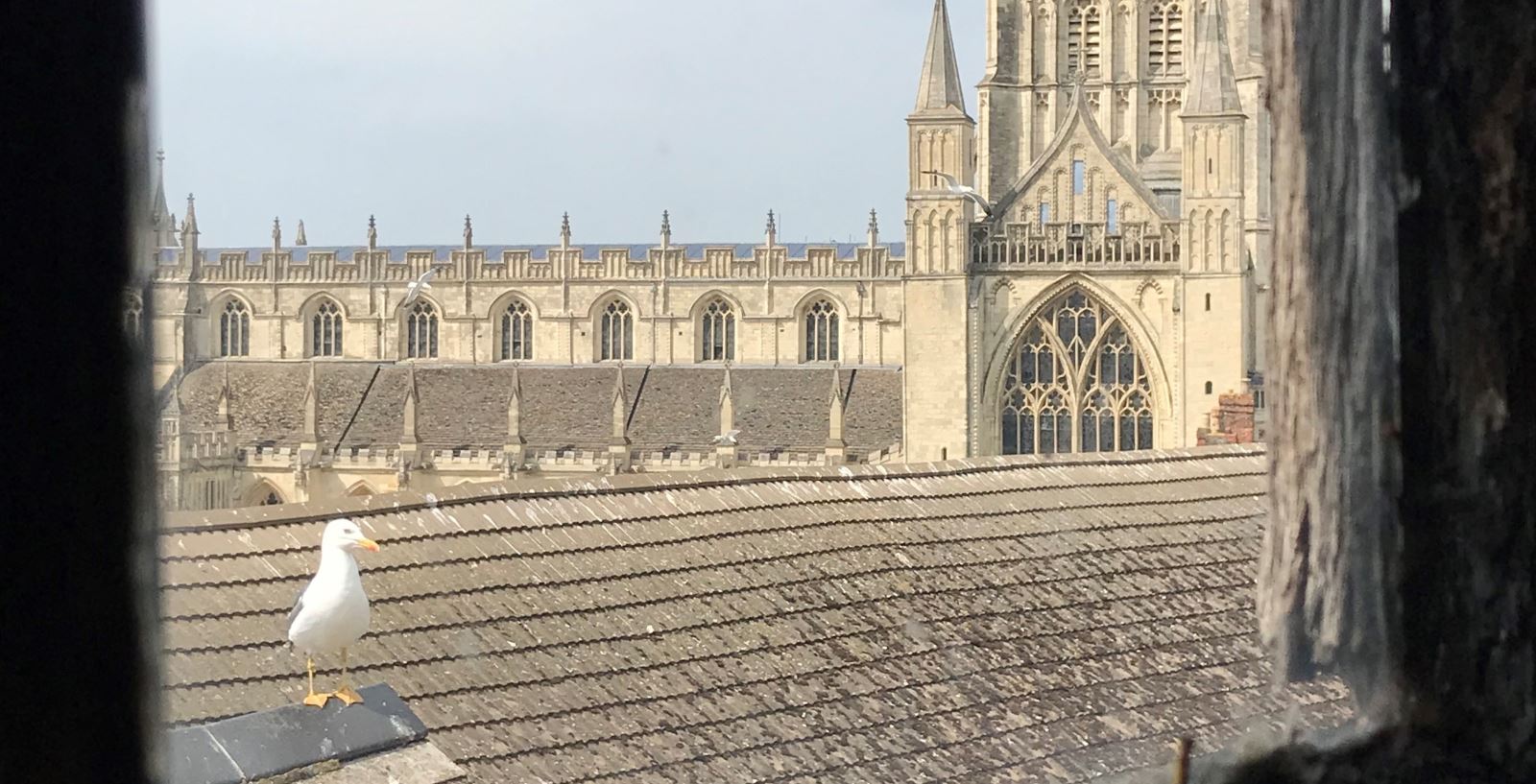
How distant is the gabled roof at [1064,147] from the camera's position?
28.5m

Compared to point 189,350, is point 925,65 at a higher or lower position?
higher

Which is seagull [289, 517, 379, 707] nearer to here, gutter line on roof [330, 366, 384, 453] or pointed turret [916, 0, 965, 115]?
pointed turret [916, 0, 965, 115]

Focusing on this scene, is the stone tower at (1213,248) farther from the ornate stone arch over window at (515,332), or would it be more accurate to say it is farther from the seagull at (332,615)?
the seagull at (332,615)

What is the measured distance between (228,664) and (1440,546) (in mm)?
5422

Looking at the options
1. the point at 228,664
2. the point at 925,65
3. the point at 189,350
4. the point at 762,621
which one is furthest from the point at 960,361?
the point at 189,350

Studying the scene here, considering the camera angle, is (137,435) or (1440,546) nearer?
(137,435)

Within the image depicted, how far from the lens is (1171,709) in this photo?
6.91 m

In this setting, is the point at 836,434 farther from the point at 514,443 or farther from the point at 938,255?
the point at 514,443

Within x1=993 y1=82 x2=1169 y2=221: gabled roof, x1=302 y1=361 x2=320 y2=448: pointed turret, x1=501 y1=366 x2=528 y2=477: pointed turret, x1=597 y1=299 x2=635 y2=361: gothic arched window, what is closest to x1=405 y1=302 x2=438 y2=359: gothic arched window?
x1=597 y1=299 x2=635 y2=361: gothic arched window

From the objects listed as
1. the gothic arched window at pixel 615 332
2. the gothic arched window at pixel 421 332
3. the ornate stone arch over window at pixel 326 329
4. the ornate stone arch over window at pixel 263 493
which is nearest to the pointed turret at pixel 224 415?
the ornate stone arch over window at pixel 263 493

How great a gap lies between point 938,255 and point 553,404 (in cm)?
1064

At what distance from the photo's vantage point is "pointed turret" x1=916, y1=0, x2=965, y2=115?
27.5 metres

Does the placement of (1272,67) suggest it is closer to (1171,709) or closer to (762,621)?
(1171,709)

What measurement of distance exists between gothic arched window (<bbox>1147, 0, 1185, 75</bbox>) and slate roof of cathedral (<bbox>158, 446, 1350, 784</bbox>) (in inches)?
1014
